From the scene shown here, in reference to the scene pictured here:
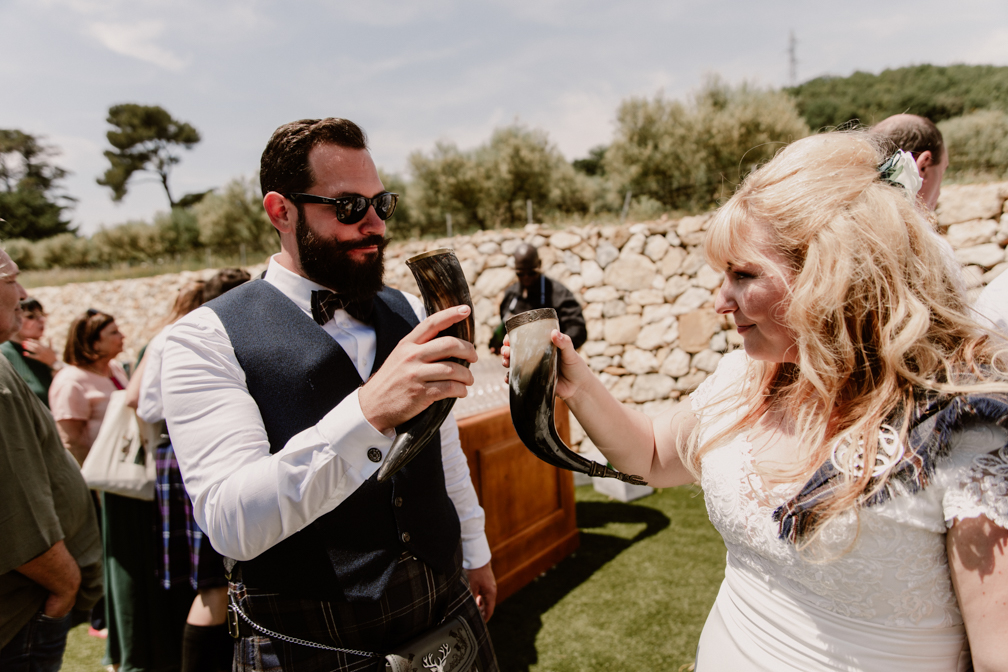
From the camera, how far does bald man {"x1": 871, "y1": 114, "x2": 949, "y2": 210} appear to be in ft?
8.32

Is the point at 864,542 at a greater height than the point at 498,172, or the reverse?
the point at 498,172

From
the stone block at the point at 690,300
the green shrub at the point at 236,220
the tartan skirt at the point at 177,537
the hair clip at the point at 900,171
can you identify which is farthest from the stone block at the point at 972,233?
the green shrub at the point at 236,220

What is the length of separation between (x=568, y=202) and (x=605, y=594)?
Result: 59.0 feet

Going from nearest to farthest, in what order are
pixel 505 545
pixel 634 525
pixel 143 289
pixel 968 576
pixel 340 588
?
pixel 968 576, pixel 340 588, pixel 505 545, pixel 634 525, pixel 143 289

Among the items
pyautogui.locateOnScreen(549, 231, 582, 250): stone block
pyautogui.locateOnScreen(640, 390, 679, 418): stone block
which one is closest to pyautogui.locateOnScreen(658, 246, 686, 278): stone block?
pyautogui.locateOnScreen(549, 231, 582, 250): stone block

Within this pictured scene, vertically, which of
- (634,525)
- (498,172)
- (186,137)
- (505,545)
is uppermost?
(186,137)

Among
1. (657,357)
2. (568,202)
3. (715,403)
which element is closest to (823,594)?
(715,403)

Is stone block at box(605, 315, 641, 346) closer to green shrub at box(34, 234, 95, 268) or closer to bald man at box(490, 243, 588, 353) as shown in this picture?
bald man at box(490, 243, 588, 353)

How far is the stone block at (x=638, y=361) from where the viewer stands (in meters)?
8.60

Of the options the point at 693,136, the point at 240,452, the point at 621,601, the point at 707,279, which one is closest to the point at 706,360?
the point at 707,279

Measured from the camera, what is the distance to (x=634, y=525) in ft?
14.7

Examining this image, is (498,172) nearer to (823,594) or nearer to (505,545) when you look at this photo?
(505,545)

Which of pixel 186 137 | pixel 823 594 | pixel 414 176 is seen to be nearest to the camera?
pixel 823 594

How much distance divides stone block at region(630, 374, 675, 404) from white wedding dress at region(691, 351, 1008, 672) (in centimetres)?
747
